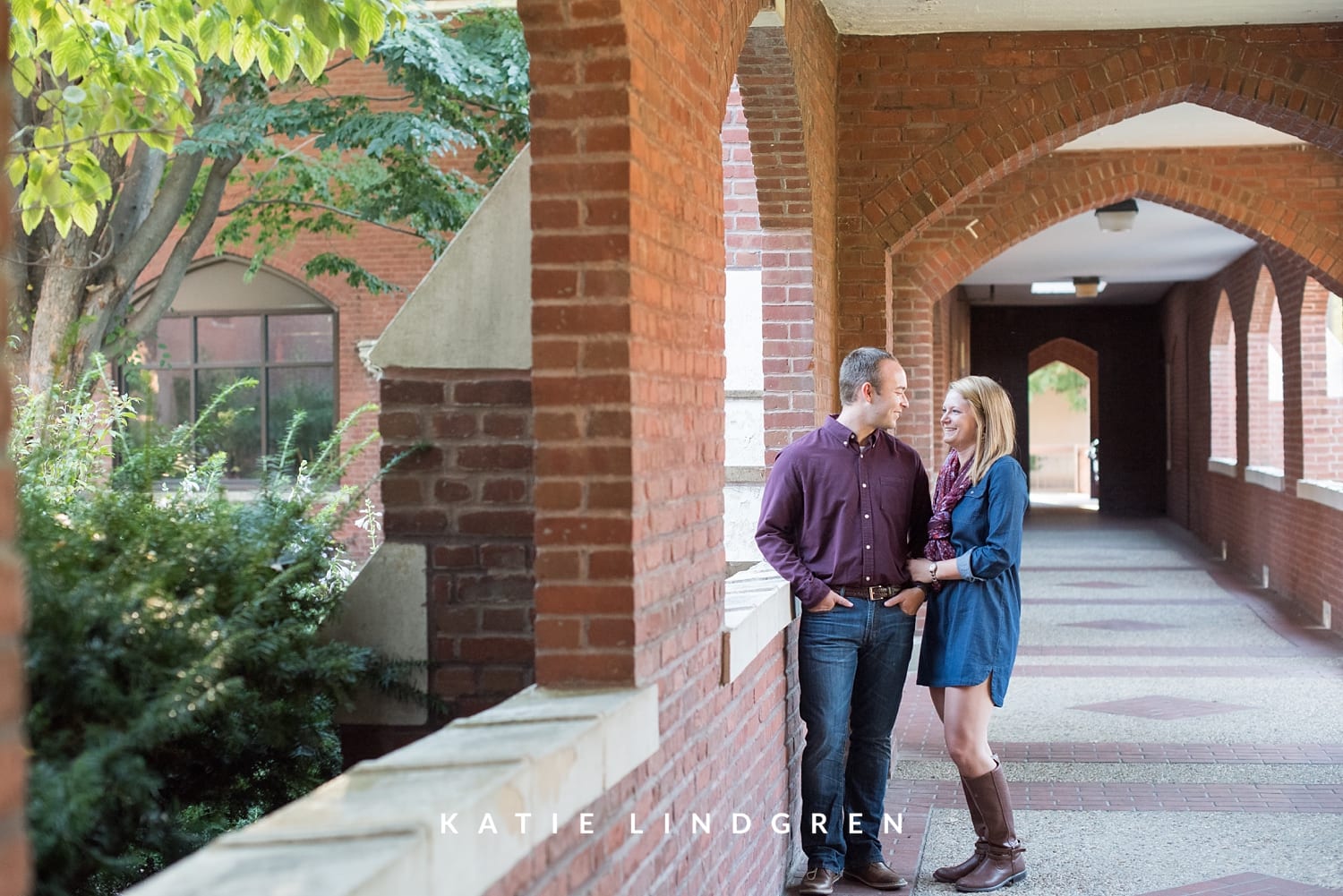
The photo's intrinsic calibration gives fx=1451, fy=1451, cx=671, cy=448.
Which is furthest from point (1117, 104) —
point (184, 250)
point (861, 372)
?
point (184, 250)

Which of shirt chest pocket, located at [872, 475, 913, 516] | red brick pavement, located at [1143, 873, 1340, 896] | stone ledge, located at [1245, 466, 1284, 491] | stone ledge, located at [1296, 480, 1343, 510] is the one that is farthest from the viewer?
stone ledge, located at [1245, 466, 1284, 491]

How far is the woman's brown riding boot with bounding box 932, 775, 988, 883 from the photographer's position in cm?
533

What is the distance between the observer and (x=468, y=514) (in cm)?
407

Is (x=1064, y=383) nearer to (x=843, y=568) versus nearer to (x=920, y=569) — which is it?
(x=920, y=569)

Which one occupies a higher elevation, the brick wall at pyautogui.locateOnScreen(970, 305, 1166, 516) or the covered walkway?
the brick wall at pyautogui.locateOnScreen(970, 305, 1166, 516)

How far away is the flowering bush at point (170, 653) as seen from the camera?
2.63 m

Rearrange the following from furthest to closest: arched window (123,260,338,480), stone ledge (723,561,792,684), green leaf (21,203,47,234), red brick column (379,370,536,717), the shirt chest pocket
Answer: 1. arched window (123,260,338,480)
2. green leaf (21,203,47,234)
3. the shirt chest pocket
4. stone ledge (723,561,792,684)
5. red brick column (379,370,536,717)

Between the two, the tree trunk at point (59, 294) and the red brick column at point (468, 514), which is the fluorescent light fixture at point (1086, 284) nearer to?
the tree trunk at point (59, 294)

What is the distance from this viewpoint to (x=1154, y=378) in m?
26.4

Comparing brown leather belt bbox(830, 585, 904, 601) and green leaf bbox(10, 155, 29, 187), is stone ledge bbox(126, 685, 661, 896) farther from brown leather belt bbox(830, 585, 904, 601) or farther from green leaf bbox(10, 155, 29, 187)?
green leaf bbox(10, 155, 29, 187)

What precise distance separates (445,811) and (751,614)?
239cm

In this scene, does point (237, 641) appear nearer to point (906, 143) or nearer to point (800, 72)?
point (800, 72)

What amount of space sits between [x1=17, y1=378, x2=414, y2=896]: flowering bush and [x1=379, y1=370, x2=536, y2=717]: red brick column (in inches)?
6.8

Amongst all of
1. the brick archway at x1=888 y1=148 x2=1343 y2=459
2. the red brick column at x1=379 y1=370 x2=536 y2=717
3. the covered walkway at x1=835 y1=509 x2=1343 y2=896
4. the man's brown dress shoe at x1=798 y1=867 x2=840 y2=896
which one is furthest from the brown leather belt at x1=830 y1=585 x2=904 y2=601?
the brick archway at x1=888 y1=148 x2=1343 y2=459
